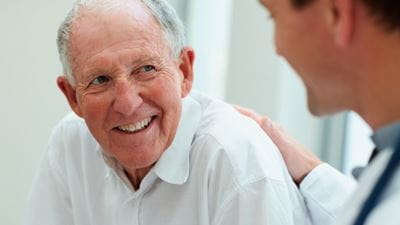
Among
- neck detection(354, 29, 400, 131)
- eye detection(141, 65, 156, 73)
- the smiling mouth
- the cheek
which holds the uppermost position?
neck detection(354, 29, 400, 131)

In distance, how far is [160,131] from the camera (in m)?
1.53

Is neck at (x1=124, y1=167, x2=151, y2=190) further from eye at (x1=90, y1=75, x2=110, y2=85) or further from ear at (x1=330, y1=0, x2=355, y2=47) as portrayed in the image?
ear at (x1=330, y1=0, x2=355, y2=47)

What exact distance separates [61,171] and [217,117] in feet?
1.37

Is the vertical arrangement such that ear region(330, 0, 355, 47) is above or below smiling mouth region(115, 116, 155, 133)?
above

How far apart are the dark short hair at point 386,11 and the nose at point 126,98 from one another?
2.50 feet

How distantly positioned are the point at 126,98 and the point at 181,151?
0.20 meters

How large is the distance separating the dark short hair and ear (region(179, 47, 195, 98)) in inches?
32.7

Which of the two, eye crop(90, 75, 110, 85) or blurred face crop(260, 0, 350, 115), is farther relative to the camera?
eye crop(90, 75, 110, 85)

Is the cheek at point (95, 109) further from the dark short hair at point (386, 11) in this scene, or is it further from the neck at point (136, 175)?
the dark short hair at point (386, 11)

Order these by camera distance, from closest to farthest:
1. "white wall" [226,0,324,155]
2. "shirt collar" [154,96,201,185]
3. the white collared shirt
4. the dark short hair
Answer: the dark short hair
the white collared shirt
"shirt collar" [154,96,201,185]
"white wall" [226,0,324,155]

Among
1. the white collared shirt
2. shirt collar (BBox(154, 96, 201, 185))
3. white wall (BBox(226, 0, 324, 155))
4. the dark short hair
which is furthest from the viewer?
white wall (BBox(226, 0, 324, 155))

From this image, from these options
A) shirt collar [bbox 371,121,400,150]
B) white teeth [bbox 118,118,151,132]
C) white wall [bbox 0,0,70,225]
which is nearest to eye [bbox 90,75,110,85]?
white teeth [bbox 118,118,151,132]

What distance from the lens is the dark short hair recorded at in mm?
765

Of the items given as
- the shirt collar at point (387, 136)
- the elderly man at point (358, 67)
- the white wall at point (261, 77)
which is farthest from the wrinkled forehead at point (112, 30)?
the white wall at point (261, 77)
